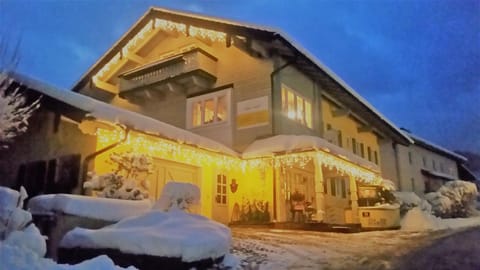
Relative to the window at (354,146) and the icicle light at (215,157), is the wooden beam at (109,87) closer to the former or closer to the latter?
the icicle light at (215,157)

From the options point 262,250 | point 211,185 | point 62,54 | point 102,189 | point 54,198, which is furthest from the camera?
point 211,185

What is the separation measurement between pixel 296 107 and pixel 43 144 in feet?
14.0

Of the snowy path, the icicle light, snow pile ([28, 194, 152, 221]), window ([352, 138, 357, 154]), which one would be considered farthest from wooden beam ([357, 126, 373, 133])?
snow pile ([28, 194, 152, 221])

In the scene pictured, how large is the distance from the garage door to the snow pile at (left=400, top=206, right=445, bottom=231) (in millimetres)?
2879

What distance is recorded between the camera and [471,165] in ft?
8.61

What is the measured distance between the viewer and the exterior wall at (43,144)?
294 cm

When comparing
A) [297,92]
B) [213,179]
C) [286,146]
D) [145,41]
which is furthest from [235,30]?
[213,179]

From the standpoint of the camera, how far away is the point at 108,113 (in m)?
3.95

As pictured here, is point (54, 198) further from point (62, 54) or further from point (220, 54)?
point (220, 54)

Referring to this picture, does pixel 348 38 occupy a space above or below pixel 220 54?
below

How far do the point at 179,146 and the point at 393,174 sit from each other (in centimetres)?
361

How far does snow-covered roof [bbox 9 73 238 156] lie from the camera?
3476 millimetres

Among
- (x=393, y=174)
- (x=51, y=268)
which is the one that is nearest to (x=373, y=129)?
(x=393, y=174)

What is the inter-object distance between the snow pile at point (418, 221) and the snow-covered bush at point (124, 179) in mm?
3303
